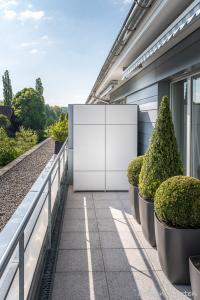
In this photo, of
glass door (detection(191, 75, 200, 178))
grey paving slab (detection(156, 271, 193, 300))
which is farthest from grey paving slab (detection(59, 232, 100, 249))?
glass door (detection(191, 75, 200, 178))

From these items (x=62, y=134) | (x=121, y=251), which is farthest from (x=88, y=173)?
(x=62, y=134)

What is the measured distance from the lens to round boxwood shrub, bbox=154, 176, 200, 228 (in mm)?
3387

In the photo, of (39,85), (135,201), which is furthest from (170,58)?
(39,85)

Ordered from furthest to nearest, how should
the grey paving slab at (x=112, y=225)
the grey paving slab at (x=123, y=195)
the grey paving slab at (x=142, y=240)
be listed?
the grey paving slab at (x=123, y=195) < the grey paving slab at (x=112, y=225) < the grey paving slab at (x=142, y=240)

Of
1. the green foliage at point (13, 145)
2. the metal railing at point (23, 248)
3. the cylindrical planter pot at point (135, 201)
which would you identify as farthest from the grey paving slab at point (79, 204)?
the green foliage at point (13, 145)

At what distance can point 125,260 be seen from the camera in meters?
4.19

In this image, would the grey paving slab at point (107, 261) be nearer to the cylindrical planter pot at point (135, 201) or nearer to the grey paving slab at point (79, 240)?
the grey paving slab at point (79, 240)

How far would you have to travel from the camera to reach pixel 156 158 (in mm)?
4383

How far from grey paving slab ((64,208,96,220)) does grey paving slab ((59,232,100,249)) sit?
0.80 metres

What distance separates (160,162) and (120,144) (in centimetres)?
352

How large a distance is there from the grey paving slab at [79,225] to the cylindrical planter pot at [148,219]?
1013 mm

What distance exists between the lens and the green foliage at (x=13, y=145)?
47.2ft

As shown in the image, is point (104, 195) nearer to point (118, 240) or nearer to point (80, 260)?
point (118, 240)

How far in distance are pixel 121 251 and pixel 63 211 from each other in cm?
206
